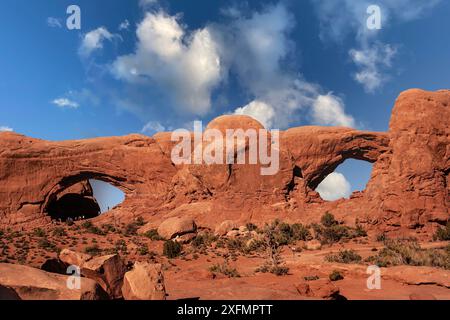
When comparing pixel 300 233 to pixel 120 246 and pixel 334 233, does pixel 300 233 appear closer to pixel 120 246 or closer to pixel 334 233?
pixel 334 233

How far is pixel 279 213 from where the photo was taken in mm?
29797

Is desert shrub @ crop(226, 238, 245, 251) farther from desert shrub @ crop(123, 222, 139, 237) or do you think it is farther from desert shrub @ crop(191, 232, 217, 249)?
desert shrub @ crop(123, 222, 139, 237)

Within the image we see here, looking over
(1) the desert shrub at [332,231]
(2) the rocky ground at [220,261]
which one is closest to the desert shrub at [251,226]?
(2) the rocky ground at [220,261]

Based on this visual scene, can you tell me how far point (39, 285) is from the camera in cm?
632

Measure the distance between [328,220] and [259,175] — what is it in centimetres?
659

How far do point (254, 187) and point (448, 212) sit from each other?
1460 centimetres

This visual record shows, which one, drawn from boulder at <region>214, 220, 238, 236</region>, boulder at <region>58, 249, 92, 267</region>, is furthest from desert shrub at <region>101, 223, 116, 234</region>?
boulder at <region>58, 249, 92, 267</region>

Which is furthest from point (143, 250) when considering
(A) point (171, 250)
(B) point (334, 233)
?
(B) point (334, 233)

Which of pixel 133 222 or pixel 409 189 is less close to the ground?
pixel 409 189

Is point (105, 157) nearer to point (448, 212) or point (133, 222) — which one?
point (133, 222)

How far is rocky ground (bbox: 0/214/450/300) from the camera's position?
855 centimetres

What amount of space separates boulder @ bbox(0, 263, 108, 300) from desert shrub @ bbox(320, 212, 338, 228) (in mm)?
23846

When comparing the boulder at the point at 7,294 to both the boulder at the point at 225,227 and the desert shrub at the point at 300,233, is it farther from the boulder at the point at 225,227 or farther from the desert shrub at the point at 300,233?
the desert shrub at the point at 300,233
